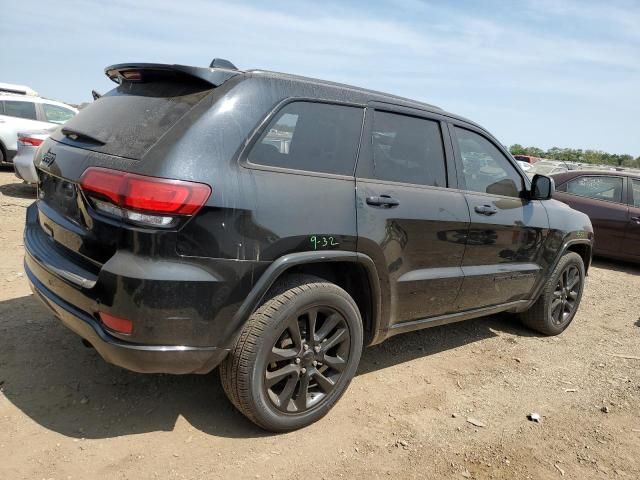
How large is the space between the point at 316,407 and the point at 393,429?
1.54 ft

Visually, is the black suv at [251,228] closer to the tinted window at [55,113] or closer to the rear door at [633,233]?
the rear door at [633,233]

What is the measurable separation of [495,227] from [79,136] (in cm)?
279

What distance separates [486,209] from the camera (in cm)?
365

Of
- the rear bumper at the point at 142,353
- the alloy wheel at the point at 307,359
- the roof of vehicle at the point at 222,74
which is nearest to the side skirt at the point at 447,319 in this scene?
the alloy wheel at the point at 307,359

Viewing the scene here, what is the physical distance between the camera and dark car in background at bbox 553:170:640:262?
7848mm

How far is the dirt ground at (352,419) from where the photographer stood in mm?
2494

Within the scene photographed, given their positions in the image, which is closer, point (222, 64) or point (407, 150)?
point (222, 64)

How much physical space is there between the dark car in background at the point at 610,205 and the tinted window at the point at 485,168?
4789mm

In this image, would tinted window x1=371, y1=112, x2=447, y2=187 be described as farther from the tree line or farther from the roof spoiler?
the tree line

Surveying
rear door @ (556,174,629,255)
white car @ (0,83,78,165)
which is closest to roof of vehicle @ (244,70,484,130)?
rear door @ (556,174,629,255)

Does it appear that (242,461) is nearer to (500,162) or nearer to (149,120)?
(149,120)

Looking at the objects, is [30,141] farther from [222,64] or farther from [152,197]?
[152,197]

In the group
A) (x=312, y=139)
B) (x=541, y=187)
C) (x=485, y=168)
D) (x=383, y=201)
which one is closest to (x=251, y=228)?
(x=312, y=139)

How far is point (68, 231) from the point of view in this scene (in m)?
2.54
